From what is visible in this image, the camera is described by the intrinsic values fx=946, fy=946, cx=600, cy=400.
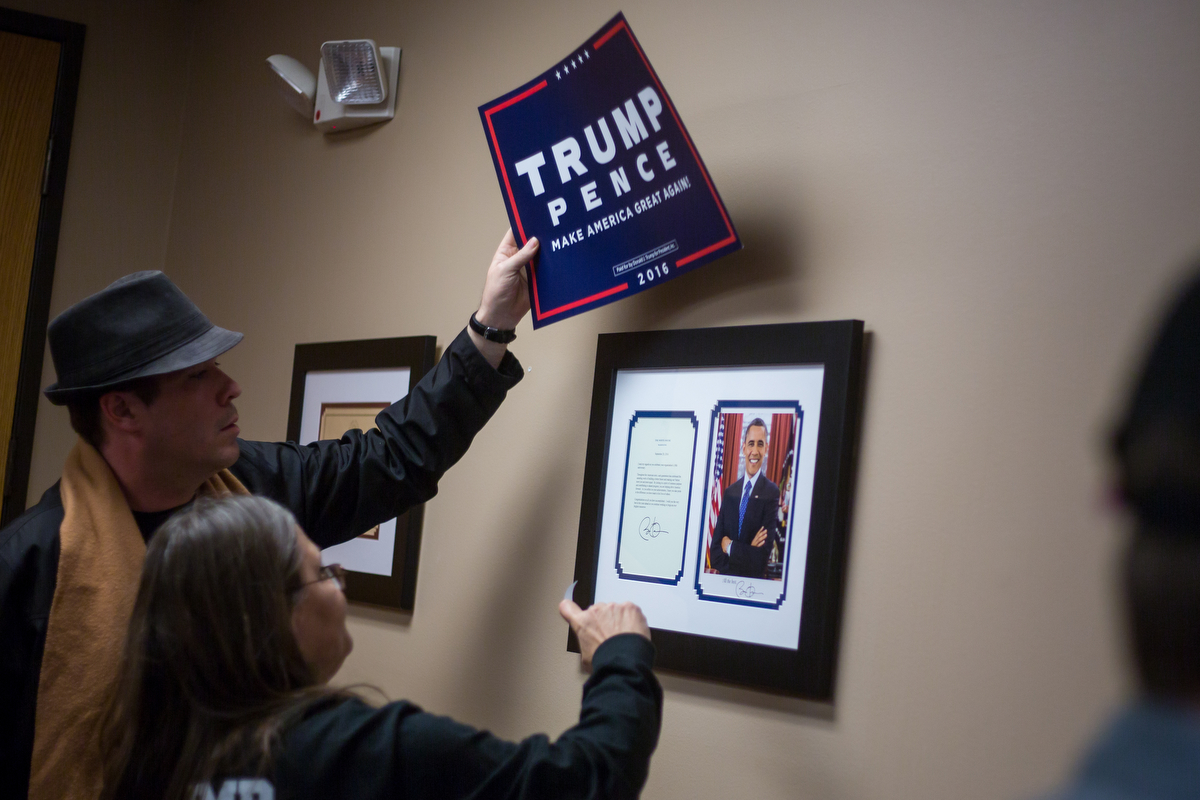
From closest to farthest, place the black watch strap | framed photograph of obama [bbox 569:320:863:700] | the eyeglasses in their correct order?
the eyeglasses < framed photograph of obama [bbox 569:320:863:700] < the black watch strap

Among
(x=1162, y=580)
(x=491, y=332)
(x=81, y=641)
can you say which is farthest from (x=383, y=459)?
(x=1162, y=580)

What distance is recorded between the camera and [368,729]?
0.94m

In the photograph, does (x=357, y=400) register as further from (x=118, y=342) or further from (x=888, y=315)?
(x=888, y=315)

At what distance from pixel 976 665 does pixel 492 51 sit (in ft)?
4.51

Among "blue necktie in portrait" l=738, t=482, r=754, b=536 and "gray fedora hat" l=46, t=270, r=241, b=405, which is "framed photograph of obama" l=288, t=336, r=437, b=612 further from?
"blue necktie in portrait" l=738, t=482, r=754, b=536

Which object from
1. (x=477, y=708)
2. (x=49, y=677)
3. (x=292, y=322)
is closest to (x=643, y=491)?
(x=477, y=708)

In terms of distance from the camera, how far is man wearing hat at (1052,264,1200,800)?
22 centimetres

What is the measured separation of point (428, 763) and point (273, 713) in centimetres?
17

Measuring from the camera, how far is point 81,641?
125 centimetres

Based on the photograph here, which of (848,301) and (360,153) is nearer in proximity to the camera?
(848,301)

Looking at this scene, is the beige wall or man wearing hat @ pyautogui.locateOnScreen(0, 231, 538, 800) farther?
man wearing hat @ pyautogui.locateOnScreen(0, 231, 538, 800)

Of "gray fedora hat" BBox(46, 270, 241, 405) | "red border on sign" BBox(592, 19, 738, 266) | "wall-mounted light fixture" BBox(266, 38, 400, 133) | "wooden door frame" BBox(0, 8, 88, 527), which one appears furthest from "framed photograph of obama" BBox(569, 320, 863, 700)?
"wooden door frame" BBox(0, 8, 88, 527)

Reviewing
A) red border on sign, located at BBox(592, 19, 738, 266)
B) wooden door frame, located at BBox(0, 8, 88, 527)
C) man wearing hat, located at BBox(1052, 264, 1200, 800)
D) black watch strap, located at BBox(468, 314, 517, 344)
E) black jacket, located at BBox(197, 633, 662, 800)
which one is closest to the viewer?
man wearing hat, located at BBox(1052, 264, 1200, 800)

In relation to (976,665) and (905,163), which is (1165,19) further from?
(976,665)
